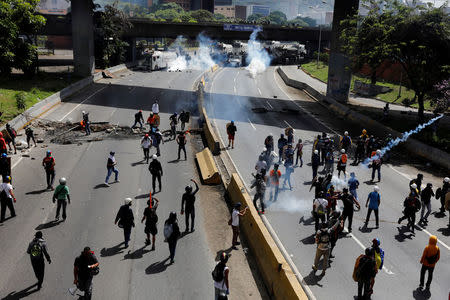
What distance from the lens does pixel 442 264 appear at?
13289 mm

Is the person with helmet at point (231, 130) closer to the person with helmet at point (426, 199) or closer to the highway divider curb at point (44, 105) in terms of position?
the person with helmet at point (426, 199)

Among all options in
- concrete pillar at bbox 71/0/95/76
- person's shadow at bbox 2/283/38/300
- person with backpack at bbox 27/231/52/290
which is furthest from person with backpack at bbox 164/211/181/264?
concrete pillar at bbox 71/0/95/76

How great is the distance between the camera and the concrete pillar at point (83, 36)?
50750mm

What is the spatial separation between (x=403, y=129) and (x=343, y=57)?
13.6 metres

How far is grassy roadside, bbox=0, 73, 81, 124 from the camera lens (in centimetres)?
3272

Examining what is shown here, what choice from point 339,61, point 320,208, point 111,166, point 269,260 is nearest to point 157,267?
point 269,260

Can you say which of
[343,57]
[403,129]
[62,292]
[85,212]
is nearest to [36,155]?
[85,212]

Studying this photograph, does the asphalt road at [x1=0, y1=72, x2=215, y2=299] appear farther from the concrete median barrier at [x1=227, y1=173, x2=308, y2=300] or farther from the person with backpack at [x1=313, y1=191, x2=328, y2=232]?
the person with backpack at [x1=313, y1=191, x2=328, y2=232]

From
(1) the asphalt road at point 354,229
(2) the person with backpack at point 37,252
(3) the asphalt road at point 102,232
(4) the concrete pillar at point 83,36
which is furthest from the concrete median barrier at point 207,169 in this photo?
(4) the concrete pillar at point 83,36

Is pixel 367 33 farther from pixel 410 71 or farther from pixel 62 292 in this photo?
pixel 62 292

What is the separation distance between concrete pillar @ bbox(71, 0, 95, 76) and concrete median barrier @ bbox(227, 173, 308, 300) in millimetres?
41831

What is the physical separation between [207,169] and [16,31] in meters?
30.1

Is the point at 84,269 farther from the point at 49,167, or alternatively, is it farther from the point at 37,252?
the point at 49,167

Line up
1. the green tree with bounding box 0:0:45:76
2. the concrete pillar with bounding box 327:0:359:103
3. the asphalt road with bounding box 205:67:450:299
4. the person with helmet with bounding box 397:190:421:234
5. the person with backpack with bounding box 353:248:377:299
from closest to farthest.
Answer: the person with backpack with bounding box 353:248:377:299, the asphalt road with bounding box 205:67:450:299, the person with helmet with bounding box 397:190:421:234, the green tree with bounding box 0:0:45:76, the concrete pillar with bounding box 327:0:359:103
